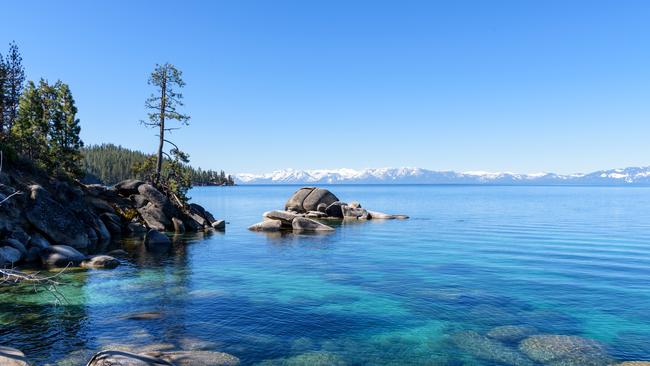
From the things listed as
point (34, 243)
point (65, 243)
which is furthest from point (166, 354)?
point (65, 243)

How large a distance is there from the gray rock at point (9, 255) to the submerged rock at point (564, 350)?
25.7 m

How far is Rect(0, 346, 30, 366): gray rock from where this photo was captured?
10.2 metres

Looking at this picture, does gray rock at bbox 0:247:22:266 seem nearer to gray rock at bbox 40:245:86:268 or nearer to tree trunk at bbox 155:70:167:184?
gray rock at bbox 40:245:86:268

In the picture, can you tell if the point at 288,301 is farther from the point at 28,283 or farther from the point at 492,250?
the point at 492,250

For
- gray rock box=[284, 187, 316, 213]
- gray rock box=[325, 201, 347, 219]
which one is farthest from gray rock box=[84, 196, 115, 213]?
gray rock box=[325, 201, 347, 219]

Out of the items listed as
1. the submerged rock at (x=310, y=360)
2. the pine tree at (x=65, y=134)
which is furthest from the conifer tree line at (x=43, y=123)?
the submerged rock at (x=310, y=360)

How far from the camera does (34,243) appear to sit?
27.6m

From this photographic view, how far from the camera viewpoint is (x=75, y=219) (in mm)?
32844

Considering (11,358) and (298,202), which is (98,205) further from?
(11,358)

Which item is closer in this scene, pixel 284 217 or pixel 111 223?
pixel 111 223

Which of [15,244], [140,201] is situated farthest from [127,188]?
[15,244]

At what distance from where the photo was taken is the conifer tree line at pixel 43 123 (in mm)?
51719

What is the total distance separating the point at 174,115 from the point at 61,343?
1638 inches

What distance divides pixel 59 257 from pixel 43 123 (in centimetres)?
3851
